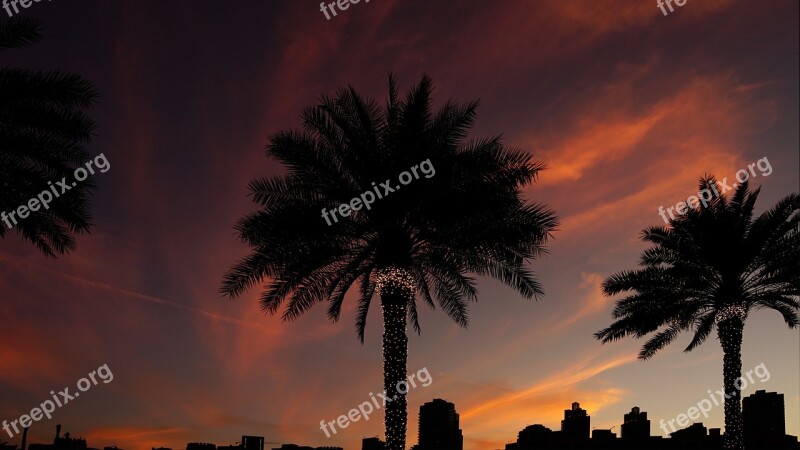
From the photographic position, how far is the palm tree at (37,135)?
15953 mm

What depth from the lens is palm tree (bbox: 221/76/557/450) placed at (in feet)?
60.8

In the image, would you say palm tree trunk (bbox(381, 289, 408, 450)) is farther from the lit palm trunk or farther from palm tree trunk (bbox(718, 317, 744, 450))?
palm tree trunk (bbox(718, 317, 744, 450))

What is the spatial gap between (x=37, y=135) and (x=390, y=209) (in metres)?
8.15

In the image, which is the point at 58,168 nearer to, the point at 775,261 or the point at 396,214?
the point at 396,214

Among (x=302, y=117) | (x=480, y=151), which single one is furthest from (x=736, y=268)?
(x=302, y=117)

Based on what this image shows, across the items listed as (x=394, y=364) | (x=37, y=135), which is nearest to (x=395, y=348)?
(x=394, y=364)

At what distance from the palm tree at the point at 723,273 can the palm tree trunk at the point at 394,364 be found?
9.67m

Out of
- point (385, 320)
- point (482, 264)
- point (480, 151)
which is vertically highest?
point (480, 151)

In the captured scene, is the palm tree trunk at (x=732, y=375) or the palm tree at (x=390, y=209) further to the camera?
the palm tree trunk at (x=732, y=375)

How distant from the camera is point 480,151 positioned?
1894 cm

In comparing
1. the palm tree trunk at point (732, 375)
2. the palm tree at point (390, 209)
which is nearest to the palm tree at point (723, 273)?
the palm tree trunk at point (732, 375)

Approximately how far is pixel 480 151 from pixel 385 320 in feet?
16.3

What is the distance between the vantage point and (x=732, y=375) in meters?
24.1

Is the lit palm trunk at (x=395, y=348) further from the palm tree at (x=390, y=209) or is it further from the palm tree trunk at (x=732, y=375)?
the palm tree trunk at (x=732, y=375)
